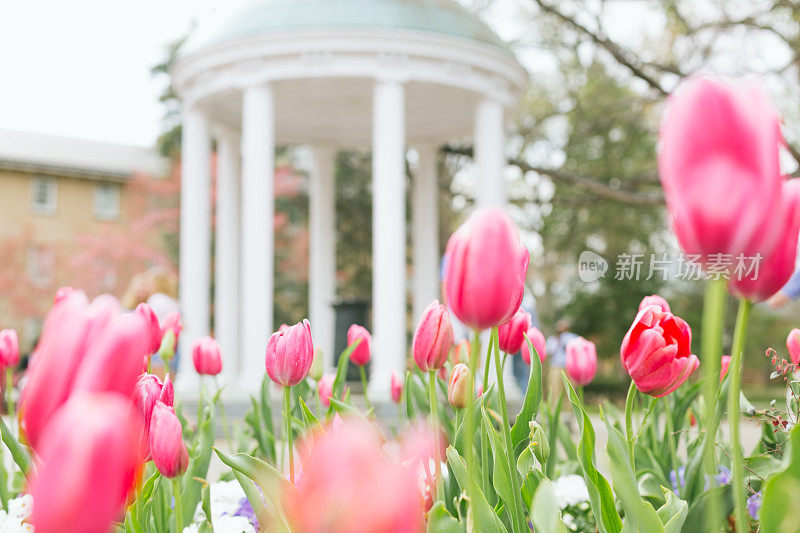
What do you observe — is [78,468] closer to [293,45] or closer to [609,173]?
A: [293,45]

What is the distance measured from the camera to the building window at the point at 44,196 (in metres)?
26.2

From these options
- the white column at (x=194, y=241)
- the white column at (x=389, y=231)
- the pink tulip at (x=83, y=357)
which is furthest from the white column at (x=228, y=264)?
the pink tulip at (x=83, y=357)

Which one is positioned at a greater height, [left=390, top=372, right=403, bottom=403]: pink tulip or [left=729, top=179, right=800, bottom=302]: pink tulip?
[left=729, top=179, right=800, bottom=302]: pink tulip

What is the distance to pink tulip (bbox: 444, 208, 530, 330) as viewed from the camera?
77 cm

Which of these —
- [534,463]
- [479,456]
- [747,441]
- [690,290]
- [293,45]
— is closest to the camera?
[534,463]

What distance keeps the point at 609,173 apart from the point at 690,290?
4088 mm

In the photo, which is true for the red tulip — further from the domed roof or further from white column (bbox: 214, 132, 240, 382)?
white column (bbox: 214, 132, 240, 382)

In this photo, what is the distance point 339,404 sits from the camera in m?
1.31

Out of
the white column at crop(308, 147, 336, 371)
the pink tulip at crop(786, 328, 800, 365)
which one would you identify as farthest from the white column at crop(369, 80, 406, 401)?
the pink tulip at crop(786, 328, 800, 365)

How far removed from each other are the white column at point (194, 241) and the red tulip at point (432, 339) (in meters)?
9.94

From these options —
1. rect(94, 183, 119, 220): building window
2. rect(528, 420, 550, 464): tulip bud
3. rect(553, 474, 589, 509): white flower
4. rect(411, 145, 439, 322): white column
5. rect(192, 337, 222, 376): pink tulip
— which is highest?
rect(94, 183, 119, 220): building window

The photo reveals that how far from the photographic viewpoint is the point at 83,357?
587 millimetres

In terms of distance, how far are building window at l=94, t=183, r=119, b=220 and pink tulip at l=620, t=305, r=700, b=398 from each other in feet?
92.1

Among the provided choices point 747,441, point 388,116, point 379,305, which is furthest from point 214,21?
point 747,441
